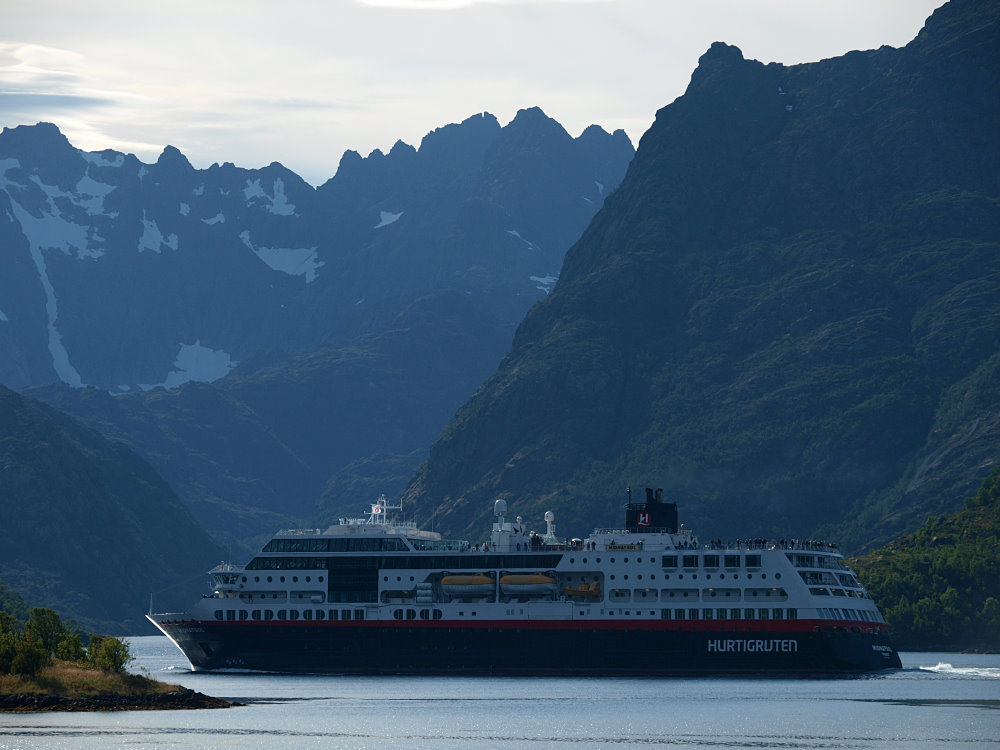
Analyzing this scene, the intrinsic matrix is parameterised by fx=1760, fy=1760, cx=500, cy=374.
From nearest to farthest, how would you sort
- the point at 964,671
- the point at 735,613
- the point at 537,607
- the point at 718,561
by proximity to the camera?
the point at 735,613 < the point at 718,561 < the point at 537,607 < the point at 964,671

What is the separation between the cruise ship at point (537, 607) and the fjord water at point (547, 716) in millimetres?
1788

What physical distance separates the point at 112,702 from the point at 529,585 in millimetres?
43686

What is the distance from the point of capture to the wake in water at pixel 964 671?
154762 millimetres

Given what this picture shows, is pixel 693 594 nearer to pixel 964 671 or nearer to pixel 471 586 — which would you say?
pixel 471 586

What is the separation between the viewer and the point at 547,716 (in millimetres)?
110312

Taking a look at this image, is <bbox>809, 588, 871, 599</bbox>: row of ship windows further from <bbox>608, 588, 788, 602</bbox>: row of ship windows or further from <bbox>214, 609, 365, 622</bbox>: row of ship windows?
<bbox>214, 609, 365, 622</bbox>: row of ship windows

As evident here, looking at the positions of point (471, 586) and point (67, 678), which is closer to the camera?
point (67, 678)

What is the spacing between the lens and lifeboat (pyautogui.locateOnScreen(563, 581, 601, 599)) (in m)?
139

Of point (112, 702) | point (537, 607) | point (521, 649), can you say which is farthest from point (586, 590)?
point (112, 702)

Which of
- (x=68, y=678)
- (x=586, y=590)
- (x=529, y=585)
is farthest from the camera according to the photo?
(x=529, y=585)

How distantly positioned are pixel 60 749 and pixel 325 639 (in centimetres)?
5623

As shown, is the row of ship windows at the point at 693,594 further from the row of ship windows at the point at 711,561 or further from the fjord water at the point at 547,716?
the fjord water at the point at 547,716

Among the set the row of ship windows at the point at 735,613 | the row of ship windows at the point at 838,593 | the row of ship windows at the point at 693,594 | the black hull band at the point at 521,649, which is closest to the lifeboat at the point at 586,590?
the row of ship windows at the point at 693,594

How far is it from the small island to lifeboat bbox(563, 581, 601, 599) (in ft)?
113
